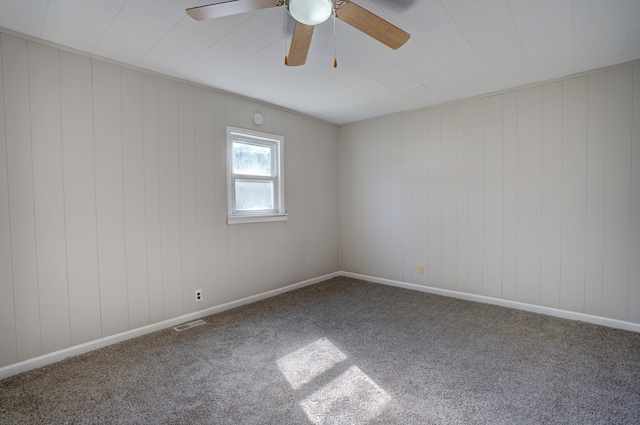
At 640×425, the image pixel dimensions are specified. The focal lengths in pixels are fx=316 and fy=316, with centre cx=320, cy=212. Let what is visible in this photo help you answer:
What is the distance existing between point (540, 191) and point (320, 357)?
2807mm

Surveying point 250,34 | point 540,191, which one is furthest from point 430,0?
point 540,191

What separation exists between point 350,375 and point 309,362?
0.35m

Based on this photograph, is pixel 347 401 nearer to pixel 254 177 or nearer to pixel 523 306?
pixel 523 306

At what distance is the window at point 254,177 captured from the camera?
3619 millimetres

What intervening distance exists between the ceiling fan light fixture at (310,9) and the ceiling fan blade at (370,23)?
0.08 meters

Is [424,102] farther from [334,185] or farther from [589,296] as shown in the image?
[589,296]

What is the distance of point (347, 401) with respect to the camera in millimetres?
1919

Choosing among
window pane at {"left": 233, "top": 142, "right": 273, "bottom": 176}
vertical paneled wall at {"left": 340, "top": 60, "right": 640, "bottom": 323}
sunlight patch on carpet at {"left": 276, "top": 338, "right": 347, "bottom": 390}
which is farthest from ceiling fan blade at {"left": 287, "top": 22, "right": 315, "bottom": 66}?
vertical paneled wall at {"left": 340, "top": 60, "right": 640, "bottom": 323}

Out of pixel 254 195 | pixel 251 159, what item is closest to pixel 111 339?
pixel 254 195

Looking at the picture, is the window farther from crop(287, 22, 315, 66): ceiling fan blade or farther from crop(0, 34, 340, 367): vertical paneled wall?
crop(287, 22, 315, 66): ceiling fan blade

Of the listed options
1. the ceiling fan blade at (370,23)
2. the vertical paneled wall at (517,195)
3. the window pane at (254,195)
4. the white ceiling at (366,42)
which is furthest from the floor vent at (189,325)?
the ceiling fan blade at (370,23)

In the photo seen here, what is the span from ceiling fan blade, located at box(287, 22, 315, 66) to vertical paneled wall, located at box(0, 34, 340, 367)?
1.58 meters

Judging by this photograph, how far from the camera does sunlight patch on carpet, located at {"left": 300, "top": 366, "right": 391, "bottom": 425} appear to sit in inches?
69.9

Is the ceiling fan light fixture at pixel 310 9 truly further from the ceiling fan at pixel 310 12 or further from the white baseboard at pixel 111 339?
the white baseboard at pixel 111 339
